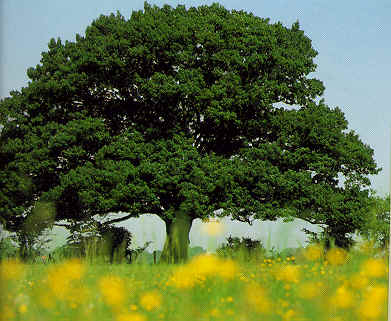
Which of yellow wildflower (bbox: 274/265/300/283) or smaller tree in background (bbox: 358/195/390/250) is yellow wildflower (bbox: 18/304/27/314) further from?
smaller tree in background (bbox: 358/195/390/250)

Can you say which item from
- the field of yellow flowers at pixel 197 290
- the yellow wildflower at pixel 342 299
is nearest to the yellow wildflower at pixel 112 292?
the field of yellow flowers at pixel 197 290

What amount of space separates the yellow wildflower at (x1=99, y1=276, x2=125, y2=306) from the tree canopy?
337 centimetres

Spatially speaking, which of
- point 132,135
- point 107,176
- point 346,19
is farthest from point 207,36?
point 346,19

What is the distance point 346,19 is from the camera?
15.4 feet

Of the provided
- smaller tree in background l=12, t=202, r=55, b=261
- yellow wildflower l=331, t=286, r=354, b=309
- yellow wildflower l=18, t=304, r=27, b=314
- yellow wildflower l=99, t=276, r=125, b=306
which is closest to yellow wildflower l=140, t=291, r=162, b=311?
yellow wildflower l=99, t=276, r=125, b=306

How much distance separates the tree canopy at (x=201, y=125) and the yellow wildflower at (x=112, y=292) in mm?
3372

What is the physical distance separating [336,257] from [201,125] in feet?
14.4

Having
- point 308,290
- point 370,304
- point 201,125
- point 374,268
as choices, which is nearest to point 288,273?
point 308,290

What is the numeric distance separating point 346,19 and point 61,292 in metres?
3.42

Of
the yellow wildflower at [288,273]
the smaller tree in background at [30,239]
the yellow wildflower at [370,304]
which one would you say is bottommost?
the yellow wildflower at [370,304]

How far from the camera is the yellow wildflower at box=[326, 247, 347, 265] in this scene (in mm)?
3832

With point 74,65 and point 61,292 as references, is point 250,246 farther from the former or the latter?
point 74,65

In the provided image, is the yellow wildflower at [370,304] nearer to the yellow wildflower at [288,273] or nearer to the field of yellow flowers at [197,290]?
the field of yellow flowers at [197,290]

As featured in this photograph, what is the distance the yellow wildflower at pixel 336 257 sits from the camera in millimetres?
3832
